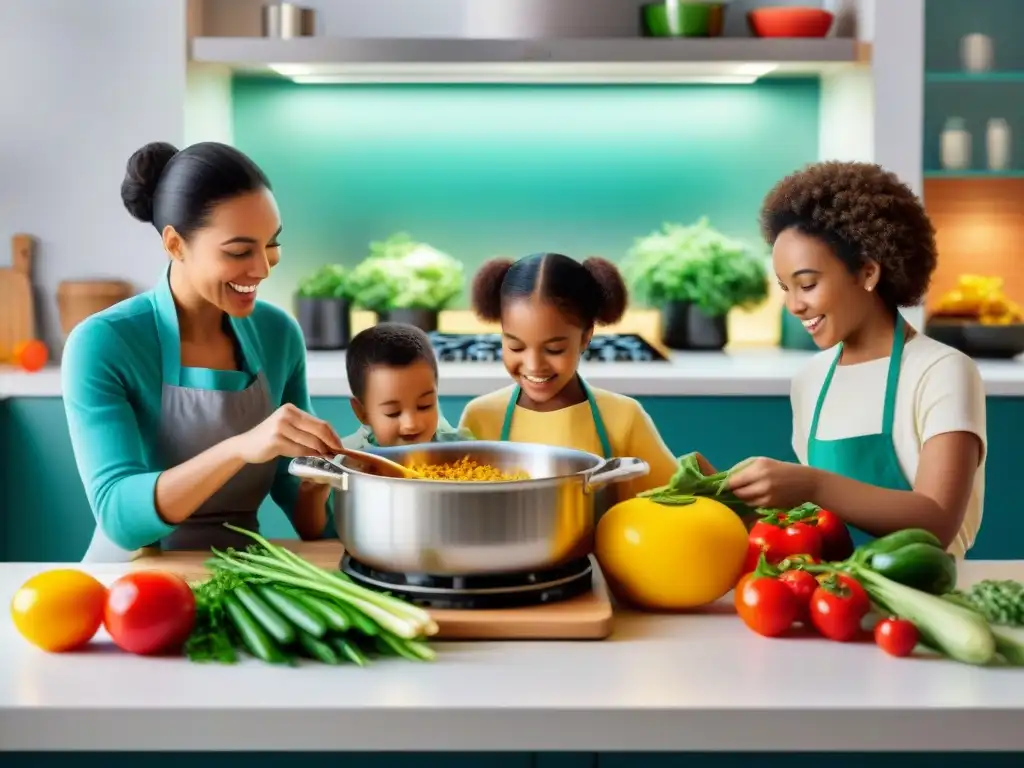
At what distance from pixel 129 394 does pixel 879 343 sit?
1123mm

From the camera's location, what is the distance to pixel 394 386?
71.6 inches

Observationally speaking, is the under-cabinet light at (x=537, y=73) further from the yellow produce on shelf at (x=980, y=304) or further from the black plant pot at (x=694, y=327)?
the yellow produce on shelf at (x=980, y=304)

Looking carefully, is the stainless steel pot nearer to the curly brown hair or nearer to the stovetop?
the curly brown hair

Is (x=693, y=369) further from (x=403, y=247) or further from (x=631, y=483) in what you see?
(x=631, y=483)

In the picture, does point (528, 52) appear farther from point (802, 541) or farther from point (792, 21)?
point (802, 541)

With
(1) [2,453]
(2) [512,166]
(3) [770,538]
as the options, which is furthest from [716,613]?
(2) [512,166]

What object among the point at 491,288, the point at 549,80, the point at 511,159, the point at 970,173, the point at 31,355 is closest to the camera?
the point at 491,288

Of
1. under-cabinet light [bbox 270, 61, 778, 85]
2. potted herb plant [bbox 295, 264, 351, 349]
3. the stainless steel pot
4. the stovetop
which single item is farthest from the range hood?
the stainless steel pot

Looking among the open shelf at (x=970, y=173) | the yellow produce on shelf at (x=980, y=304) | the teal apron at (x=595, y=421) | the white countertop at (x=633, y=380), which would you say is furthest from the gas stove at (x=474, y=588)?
the open shelf at (x=970, y=173)

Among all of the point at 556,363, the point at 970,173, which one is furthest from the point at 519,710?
the point at 970,173

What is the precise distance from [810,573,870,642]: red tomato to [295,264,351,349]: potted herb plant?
94.5 inches

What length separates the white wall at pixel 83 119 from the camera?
3256 mm

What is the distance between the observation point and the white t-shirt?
68.5 inches

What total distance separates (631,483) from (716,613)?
509 millimetres
